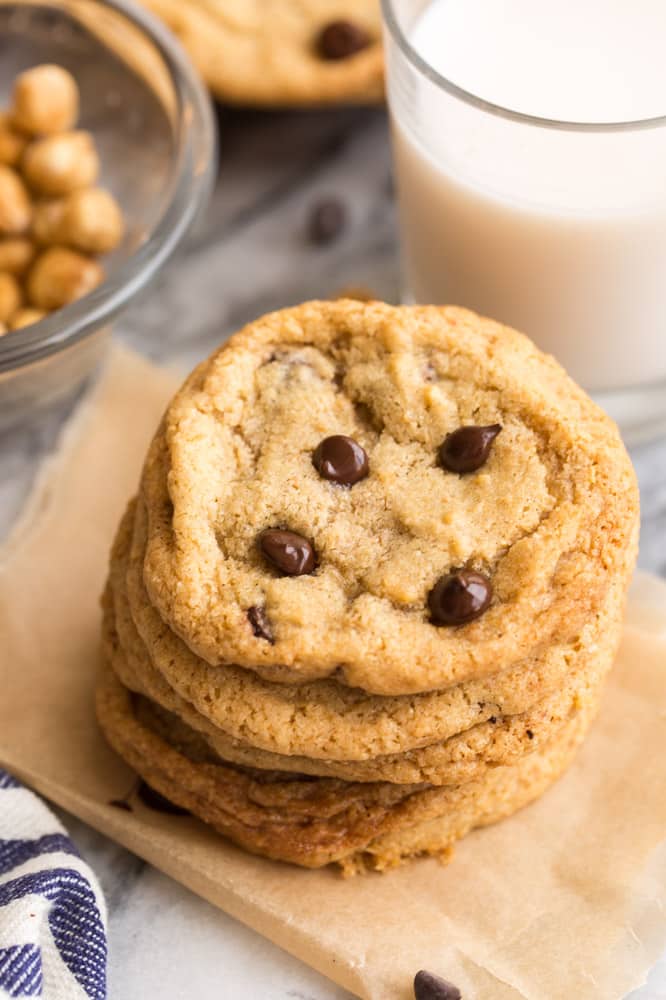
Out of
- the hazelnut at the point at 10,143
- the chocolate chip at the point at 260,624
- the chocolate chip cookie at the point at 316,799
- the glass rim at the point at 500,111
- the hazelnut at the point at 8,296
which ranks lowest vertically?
the chocolate chip cookie at the point at 316,799

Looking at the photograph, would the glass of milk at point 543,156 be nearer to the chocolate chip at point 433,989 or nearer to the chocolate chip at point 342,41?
the chocolate chip at point 342,41

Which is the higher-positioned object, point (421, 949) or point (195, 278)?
point (195, 278)

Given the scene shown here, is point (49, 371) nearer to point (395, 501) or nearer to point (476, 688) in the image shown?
point (395, 501)

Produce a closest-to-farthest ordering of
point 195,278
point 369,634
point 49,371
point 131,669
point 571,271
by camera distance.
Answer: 1. point 369,634
2. point 131,669
3. point 571,271
4. point 49,371
5. point 195,278

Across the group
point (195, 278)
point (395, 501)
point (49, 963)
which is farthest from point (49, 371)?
point (49, 963)

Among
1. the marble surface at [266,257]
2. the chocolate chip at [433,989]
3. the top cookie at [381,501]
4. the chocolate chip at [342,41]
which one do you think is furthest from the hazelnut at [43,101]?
the chocolate chip at [433,989]

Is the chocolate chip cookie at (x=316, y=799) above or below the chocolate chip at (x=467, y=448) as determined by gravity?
below

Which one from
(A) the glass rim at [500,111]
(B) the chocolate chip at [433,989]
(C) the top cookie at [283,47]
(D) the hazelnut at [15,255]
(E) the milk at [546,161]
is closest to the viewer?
(B) the chocolate chip at [433,989]
